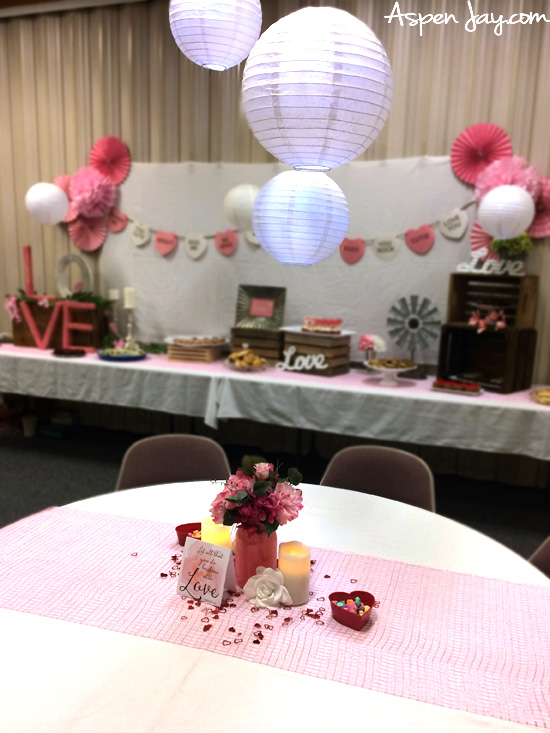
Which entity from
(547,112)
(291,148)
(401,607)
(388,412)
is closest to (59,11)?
(547,112)

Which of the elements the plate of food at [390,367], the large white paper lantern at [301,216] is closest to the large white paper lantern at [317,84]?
the large white paper lantern at [301,216]

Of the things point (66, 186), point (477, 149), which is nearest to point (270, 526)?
point (477, 149)

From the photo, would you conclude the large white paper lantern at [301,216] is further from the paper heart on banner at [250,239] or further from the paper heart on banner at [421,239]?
the paper heart on banner at [250,239]

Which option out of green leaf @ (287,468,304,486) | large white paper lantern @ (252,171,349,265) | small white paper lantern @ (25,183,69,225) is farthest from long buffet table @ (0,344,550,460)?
green leaf @ (287,468,304,486)

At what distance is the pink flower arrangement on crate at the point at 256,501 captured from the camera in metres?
1.25

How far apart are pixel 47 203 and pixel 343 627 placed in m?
3.59

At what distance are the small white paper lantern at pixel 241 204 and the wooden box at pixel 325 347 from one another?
72 cm

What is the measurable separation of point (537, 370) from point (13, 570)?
2.96m

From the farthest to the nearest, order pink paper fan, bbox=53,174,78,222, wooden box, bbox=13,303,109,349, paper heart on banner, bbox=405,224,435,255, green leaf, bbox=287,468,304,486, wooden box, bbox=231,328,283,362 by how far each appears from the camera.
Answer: pink paper fan, bbox=53,174,78,222, wooden box, bbox=13,303,109,349, wooden box, bbox=231,328,283,362, paper heart on banner, bbox=405,224,435,255, green leaf, bbox=287,468,304,486

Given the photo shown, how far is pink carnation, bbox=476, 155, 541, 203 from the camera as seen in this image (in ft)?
10.5

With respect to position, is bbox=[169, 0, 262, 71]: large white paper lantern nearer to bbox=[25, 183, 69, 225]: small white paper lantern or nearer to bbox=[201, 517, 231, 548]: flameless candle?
bbox=[201, 517, 231, 548]: flameless candle

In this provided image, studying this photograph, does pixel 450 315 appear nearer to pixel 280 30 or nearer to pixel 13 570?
pixel 280 30

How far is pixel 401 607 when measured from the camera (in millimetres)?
1286

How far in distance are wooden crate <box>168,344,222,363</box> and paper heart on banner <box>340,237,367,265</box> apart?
0.97 m
